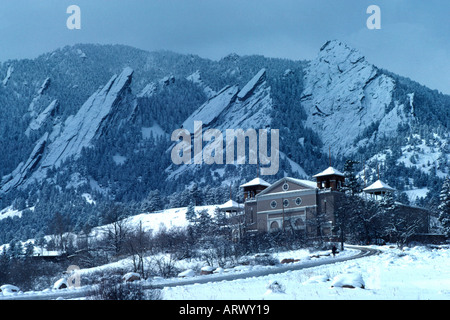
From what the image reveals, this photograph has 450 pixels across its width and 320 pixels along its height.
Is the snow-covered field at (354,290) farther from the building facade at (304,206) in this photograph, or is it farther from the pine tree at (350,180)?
the pine tree at (350,180)

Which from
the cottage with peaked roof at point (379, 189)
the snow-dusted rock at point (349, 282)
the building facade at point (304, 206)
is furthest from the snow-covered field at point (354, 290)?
the cottage with peaked roof at point (379, 189)

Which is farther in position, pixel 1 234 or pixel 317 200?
pixel 1 234

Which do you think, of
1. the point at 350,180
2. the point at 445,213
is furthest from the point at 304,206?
the point at 445,213

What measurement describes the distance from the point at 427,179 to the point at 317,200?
115 meters

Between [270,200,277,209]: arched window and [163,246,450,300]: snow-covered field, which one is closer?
[163,246,450,300]: snow-covered field

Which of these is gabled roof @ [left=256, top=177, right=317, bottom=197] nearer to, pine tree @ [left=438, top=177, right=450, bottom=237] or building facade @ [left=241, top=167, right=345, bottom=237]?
building facade @ [left=241, top=167, right=345, bottom=237]

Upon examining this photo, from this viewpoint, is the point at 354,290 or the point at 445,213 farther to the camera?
the point at 445,213

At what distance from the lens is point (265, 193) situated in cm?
9369

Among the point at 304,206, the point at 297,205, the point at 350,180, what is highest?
the point at 350,180

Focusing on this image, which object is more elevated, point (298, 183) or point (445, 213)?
point (298, 183)

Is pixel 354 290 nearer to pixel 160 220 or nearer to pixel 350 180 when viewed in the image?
pixel 350 180

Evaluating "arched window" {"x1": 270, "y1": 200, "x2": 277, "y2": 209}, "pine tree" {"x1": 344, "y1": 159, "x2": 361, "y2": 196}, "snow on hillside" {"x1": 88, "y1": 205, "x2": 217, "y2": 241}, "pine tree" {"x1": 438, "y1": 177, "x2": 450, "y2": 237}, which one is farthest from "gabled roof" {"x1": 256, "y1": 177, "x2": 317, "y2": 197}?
"snow on hillside" {"x1": 88, "y1": 205, "x2": 217, "y2": 241}
